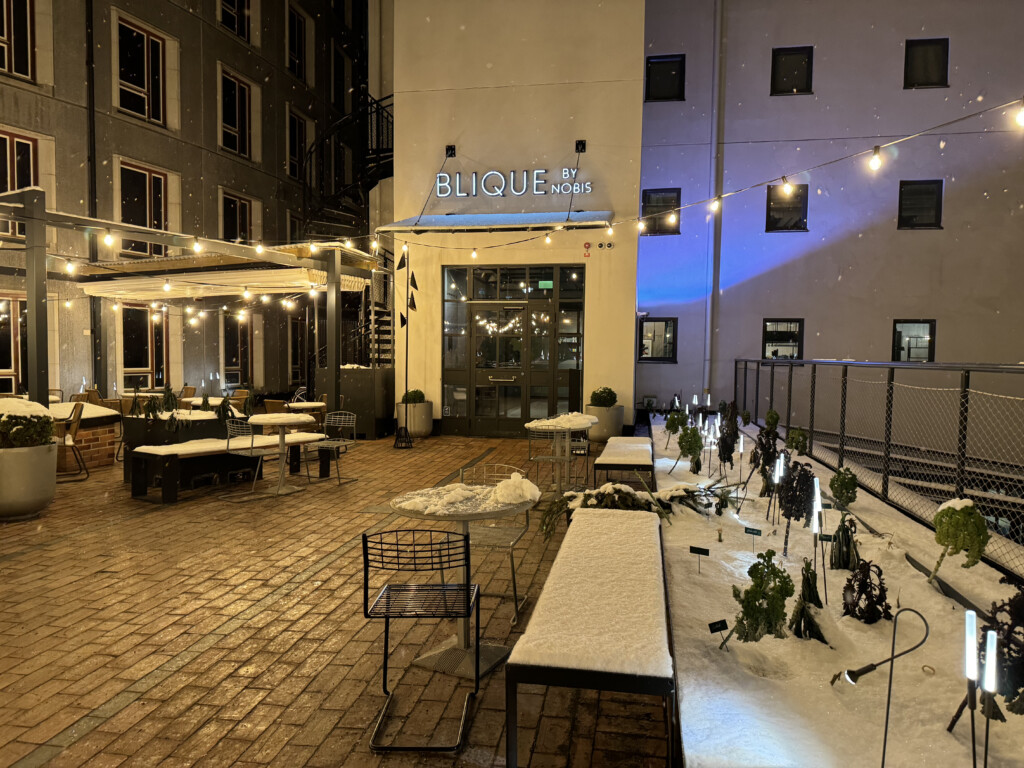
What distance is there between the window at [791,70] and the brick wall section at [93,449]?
14141 millimetres

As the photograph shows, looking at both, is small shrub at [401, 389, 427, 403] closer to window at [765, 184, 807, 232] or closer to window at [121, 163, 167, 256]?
window at [121, 163, 167, 256]

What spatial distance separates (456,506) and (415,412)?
832 centimetres

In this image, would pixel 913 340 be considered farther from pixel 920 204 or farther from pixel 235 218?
pixel 235 218

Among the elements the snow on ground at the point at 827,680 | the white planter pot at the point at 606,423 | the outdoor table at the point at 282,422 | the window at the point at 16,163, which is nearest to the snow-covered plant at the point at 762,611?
the snow on ground at the point at 827,680

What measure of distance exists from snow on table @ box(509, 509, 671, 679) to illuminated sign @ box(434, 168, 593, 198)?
29.3 ft

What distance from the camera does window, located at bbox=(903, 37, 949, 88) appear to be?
43.3ft

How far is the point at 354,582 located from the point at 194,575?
49.6 inches

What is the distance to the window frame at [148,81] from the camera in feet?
42.4

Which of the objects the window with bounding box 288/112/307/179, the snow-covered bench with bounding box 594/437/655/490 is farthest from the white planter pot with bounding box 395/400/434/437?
the window with bounding box 288/112/307/179

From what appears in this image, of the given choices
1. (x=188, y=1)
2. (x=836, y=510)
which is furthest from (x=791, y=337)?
(x=188, y=1)

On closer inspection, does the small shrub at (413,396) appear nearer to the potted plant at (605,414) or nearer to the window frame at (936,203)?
the potted plant at (605,414)

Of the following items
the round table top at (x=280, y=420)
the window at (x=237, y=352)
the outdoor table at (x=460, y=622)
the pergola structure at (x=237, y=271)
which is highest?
the pergola structure at (x=237, y=271)

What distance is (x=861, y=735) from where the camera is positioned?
2465mm

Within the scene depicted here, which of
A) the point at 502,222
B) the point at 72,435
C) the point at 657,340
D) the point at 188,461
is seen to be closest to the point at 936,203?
the point at 657,340
